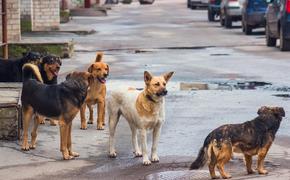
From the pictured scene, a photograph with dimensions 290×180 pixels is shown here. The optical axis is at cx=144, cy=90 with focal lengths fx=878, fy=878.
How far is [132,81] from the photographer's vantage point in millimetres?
16219

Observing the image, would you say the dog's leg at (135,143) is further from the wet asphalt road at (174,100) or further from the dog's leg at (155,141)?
the dog's leg at (155,141)

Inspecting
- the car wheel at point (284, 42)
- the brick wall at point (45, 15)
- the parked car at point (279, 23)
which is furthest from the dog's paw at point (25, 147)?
the brick wall at point (45, 15)

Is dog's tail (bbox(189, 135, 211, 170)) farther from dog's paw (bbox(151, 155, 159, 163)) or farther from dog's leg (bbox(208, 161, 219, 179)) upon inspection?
dog's paw (bbox(151, 155, 159, 163))

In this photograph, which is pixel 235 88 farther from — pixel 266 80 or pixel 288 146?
pixel 288 146

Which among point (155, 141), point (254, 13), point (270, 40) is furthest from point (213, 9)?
point (155, 141)

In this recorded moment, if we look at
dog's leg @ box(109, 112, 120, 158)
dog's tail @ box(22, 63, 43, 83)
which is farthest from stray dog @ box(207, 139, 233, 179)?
dog's tail @ box(22, 63, 43, 83)

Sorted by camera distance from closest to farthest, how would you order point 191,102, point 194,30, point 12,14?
point 191,102 < point 12,14 < point 194,30

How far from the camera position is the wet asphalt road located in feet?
29.6

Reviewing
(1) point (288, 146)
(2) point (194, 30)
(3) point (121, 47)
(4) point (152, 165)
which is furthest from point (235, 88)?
(2) point (194, 30)

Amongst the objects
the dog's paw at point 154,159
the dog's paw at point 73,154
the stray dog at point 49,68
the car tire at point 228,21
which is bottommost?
the car tire at point 228,21

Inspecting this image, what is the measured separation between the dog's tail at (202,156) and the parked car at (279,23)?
1447 centimetres

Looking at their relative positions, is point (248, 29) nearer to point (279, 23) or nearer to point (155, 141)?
point (279, 23)

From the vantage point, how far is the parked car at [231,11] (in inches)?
1435

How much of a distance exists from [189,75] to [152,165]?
849 centimetres
